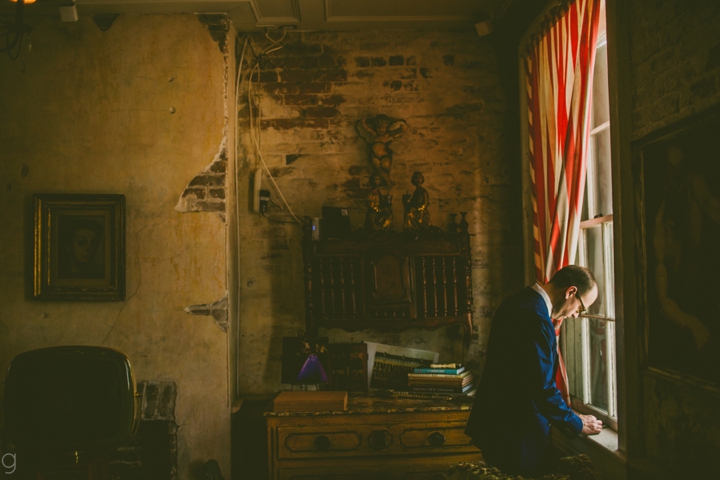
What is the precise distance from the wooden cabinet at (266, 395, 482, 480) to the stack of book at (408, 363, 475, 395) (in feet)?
0.57

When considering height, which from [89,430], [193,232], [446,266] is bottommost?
[89,430]

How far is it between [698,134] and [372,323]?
2.20m

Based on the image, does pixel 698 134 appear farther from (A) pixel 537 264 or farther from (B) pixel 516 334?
(A) pixel 537 264

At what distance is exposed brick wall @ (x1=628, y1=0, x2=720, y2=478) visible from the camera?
1703mm

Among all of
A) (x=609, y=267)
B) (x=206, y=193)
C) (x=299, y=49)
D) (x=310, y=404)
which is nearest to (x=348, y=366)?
(x=310, y=404)

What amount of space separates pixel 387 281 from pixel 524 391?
4.41ft

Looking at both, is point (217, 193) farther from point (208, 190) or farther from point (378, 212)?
point (378, 212)

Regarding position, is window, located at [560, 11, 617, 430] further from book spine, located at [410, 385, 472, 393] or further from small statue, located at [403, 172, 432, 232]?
small statue, located at [403, 172, 432, 232]

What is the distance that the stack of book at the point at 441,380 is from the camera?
10.7 feet

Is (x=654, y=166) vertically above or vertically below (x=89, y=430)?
above

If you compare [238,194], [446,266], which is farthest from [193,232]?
[446,266]

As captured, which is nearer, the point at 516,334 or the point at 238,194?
the point at 516,334

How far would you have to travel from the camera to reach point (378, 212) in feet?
11.4

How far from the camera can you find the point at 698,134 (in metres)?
1.74
